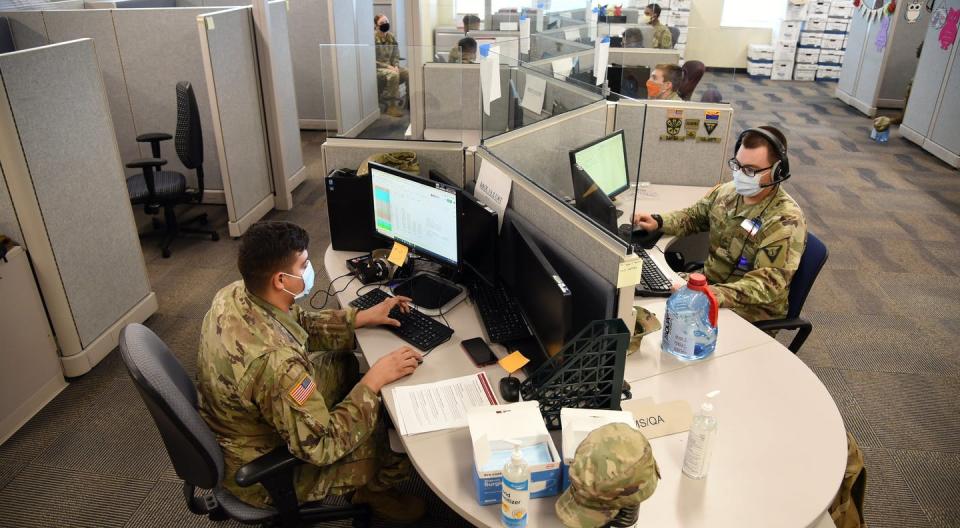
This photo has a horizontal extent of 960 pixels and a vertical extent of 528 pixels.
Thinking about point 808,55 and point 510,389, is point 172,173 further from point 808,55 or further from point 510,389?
point 808,55

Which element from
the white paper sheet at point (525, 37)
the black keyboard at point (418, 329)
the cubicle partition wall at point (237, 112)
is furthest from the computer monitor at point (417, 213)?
the white paper sheet at point (525, 37)

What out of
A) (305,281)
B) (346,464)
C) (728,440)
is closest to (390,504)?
(346,464)

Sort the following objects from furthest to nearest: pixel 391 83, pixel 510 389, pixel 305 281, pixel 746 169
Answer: pixel 391 83
pixel 746 169
pixel 305 281
pixel 510 389

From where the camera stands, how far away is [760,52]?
8742 millimetres

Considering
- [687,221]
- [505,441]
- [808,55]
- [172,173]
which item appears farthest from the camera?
[808,55]

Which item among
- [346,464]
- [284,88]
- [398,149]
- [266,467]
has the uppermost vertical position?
[398,149]

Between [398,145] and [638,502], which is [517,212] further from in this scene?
[638,502]

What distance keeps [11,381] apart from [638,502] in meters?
2.43

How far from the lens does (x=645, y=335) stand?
1944 mm

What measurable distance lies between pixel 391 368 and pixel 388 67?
438 centimetres

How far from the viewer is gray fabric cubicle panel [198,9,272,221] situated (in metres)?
3.82

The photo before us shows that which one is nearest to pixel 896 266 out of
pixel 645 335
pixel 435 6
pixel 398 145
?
pixel 645 335

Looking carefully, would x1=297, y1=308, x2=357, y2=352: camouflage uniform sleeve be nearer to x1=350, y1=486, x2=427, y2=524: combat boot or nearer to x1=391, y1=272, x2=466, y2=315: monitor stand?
x1=391, y1=272, x2=466, y2=315: monitor stand

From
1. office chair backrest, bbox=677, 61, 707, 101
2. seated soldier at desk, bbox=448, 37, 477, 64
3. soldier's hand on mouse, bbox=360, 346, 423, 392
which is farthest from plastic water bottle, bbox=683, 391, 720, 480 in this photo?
seated soldier at desk, bbox=448, 37, 477, 64
